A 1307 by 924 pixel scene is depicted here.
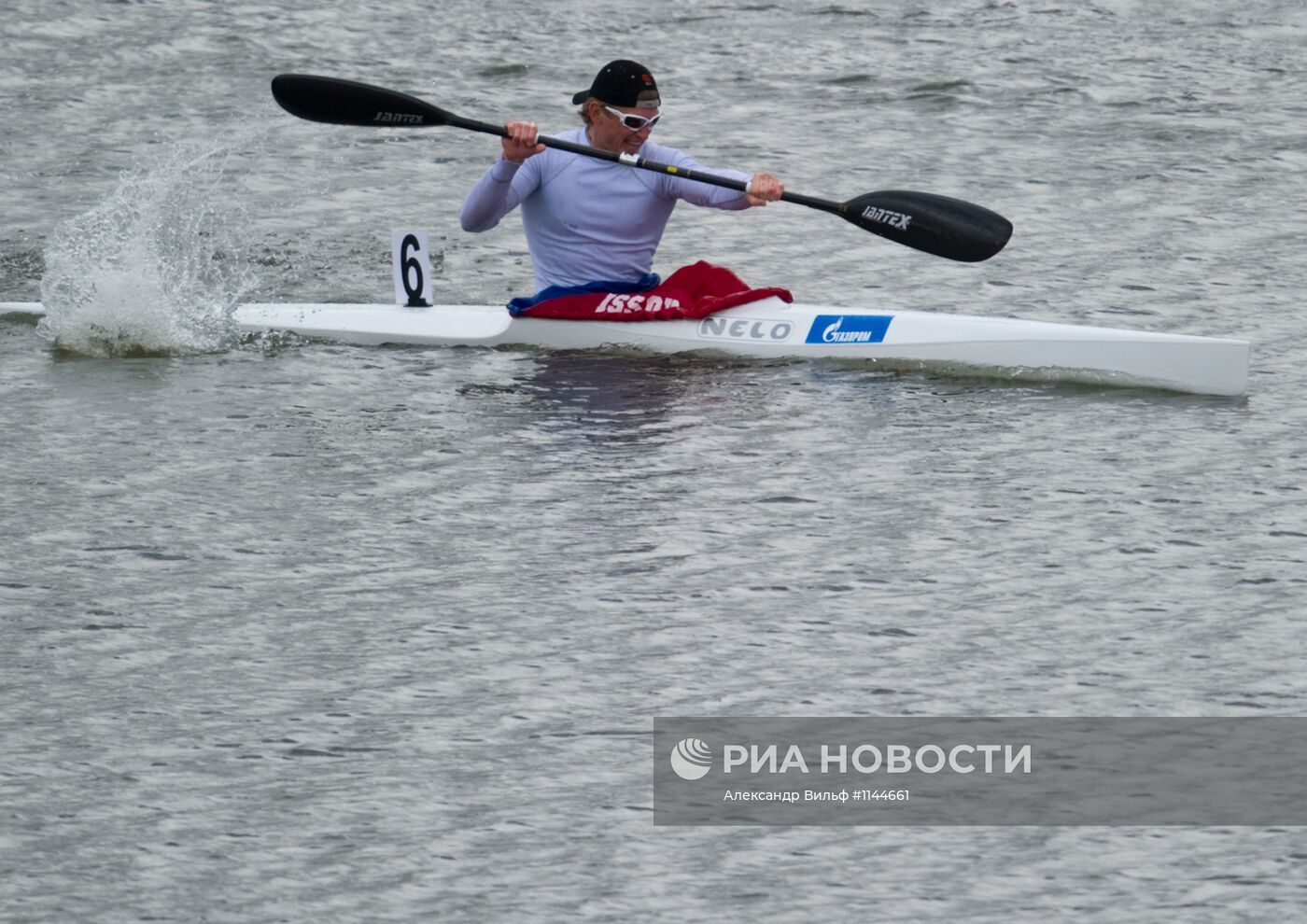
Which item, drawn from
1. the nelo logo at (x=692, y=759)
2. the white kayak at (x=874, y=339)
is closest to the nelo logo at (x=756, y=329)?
the white kayak at (x=874, y=339)

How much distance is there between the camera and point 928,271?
39.0 ft

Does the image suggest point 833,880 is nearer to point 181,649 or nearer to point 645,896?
point 645,896

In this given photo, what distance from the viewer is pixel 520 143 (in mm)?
8914

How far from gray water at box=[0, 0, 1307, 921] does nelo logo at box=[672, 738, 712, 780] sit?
0.12 meters

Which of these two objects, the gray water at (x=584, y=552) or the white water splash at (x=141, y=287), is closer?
the gray water at (x=584, y=552)

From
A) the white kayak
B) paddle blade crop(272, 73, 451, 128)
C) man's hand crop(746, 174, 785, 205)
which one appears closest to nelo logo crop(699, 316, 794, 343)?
the white kayak

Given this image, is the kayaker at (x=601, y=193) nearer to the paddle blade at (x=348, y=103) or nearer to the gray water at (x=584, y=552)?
the gray water at (x=584, y=552)

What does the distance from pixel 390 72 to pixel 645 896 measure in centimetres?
1306

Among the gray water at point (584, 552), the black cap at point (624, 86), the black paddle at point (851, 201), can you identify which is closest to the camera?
the gray water at point (584, 552)

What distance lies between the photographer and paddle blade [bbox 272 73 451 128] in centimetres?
998

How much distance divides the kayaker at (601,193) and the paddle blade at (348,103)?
778 mm

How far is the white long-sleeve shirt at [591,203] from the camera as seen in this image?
932 cm

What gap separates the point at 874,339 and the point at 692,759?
4.06 m

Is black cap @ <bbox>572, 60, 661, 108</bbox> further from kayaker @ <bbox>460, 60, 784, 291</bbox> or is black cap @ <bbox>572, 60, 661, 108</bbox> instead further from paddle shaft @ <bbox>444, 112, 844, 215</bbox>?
paddle shaft @ <bbox>444, 112, 844, 215</bbox>
